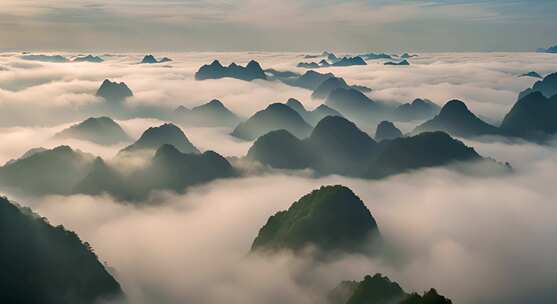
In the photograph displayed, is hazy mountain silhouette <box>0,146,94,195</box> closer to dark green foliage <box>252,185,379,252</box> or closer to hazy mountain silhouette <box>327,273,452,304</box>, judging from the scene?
dark green foliage <box>252,185,379,252</box>

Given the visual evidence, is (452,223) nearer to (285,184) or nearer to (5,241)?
(285,184)

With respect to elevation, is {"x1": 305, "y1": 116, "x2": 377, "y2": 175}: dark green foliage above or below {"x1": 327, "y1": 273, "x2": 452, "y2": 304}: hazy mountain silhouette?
below

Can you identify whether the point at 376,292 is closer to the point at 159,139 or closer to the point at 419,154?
the point at 419,154

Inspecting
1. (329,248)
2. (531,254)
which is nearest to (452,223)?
(531,254)

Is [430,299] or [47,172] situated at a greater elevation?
[430,299]

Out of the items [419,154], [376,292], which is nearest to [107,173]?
[419,154]

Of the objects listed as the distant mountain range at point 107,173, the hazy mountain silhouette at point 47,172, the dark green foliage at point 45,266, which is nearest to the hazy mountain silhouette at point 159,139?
the distant mountain range at point 107,173

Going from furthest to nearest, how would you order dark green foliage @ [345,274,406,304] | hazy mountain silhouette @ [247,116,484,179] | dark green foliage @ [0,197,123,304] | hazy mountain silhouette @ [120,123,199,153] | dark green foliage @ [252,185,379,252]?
hazy mountain silhouette @ [120,123,199,153], hazy mountain silhouette @ [247,116,484,179], dark green foliage @ [252,185,379,252], dark green foliage @ [0,197,123,304], dark green foliage @ [345,274,406,304]

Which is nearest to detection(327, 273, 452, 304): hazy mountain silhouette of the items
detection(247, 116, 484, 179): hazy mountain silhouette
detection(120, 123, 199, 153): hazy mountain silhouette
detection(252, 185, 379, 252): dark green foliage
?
detection(252, 185, 379, 252): dark green foliage
